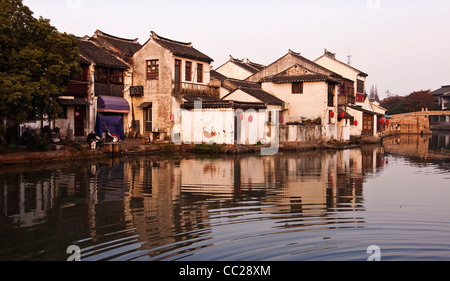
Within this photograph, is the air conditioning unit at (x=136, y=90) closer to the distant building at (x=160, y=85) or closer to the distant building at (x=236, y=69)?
the distant building at (x=160, y=85)

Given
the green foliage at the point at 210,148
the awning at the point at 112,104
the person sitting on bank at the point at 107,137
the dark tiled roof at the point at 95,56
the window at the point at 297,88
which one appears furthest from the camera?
the window at the point at 297,88

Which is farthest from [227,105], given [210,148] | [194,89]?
[194,89]

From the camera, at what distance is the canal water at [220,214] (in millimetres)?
7876

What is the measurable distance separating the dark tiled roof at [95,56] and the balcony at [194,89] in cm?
386

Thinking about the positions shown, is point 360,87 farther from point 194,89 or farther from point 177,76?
point 177,76

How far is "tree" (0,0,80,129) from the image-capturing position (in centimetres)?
1730

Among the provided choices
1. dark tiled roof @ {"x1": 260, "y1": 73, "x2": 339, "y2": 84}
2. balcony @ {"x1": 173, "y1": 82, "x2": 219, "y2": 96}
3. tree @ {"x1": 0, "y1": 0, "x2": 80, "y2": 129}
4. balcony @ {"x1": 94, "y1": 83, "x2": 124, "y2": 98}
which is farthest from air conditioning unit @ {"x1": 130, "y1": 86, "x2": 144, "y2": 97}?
dark tiled roof @ {"x1": 260, "y1": 73, "x2": 339, "y2": 84}

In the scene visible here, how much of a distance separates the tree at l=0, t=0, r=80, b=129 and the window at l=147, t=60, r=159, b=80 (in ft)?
35.3

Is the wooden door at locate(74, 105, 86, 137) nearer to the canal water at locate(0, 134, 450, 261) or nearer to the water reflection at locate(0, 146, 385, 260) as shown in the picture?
the water reflection at locate(0, 146, 385, 260)

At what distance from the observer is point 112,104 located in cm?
2877

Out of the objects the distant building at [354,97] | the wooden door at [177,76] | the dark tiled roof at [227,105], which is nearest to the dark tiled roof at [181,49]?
the wooden door at [177,76]

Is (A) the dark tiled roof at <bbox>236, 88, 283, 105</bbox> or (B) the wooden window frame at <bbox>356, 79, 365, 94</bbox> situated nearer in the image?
(A) the dark tiled roof at <bbox>236, 88, 283, 105</bbox>
